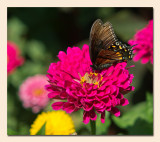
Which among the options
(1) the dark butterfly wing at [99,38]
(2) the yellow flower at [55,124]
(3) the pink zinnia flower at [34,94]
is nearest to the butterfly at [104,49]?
(1) the dark butterfly wing at [99,38]

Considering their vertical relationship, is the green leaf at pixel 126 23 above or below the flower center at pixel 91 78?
above

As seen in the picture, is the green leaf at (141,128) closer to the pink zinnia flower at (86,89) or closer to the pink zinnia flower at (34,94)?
the pink zinnia flower at (86,89)

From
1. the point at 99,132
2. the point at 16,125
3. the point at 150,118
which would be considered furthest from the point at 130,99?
the point at 16,125

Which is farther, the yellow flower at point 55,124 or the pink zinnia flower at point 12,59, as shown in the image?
the pink zinnia flower at point 12,59

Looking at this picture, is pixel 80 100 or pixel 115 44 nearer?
pixel 80 100

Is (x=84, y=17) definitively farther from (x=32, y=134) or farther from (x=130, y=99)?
(x=32, y=134)

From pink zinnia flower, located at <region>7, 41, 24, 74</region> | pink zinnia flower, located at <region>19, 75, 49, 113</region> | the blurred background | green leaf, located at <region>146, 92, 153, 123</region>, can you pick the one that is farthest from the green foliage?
pink zinnia flower, located at <region>7, 41, 24, 74</region>

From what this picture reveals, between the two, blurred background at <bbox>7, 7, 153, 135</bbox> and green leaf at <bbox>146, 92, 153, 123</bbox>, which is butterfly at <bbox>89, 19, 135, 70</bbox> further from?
blurred background at <bbox>7, 7, 153, 135</bbox>
